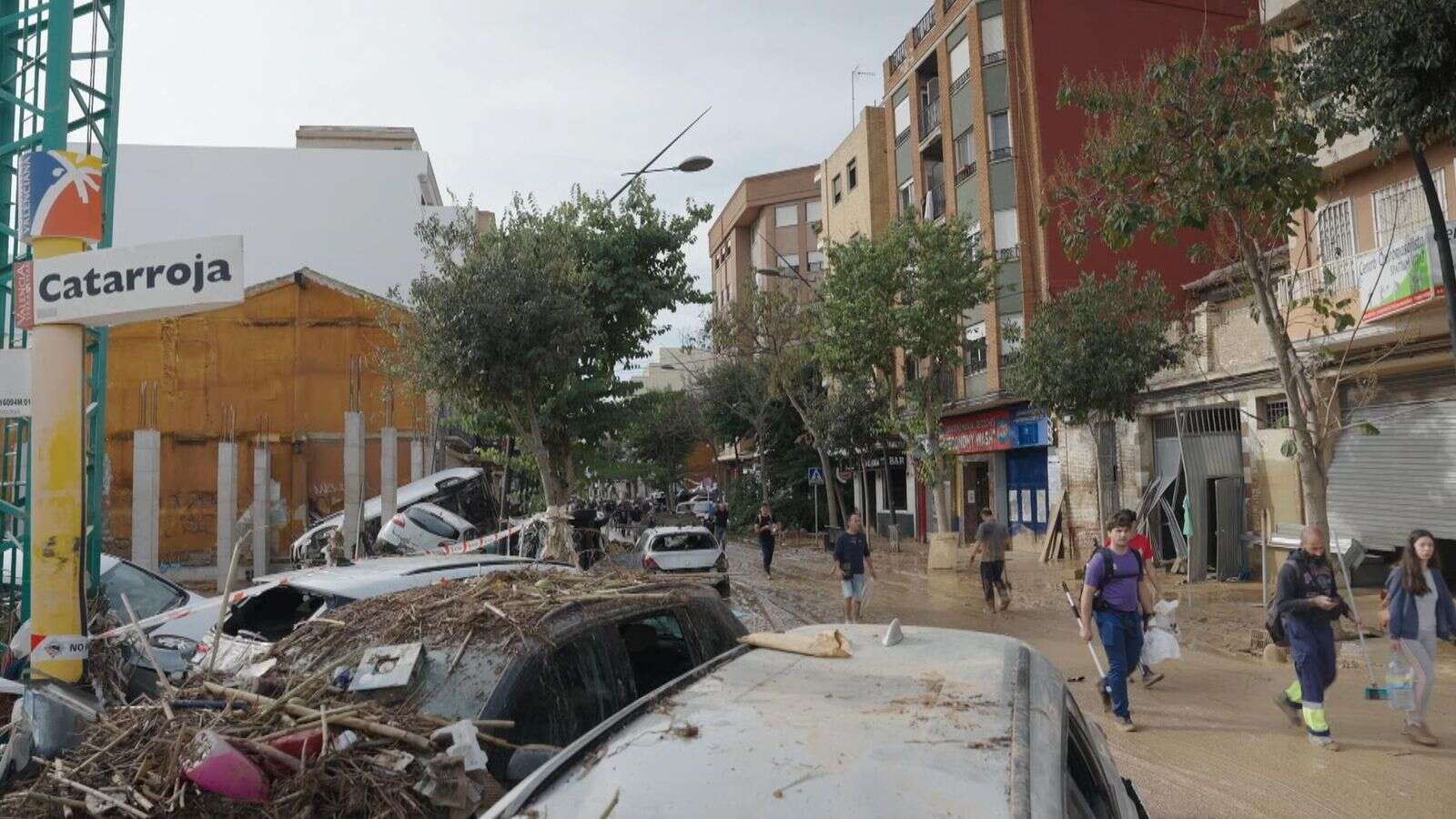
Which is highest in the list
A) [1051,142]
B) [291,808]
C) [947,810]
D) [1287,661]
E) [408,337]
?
[1051,142]

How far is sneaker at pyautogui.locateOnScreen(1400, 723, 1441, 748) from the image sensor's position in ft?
24.4

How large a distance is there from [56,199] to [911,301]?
19940mm

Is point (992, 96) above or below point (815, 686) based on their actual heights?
above

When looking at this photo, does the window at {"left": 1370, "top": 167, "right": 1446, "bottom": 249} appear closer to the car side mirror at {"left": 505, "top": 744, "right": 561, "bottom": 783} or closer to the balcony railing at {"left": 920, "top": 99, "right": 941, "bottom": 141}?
the car side mirror at {"left": 505, "top": 744, "right": 561, "bottom": 783}

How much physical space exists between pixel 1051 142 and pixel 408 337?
2046 cm

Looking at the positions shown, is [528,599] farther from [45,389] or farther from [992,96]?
[992,96]

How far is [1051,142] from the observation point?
28984 mm

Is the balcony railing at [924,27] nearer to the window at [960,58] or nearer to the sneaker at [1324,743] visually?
the window at [960,58]

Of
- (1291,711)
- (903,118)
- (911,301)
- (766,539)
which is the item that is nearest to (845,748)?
(1291,711)

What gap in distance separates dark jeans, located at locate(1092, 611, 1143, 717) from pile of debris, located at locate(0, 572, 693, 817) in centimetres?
558

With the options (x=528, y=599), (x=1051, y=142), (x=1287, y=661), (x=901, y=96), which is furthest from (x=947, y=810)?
(x=901, y=96)

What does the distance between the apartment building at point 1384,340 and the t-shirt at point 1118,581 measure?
757 cm

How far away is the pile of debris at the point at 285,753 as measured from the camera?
122 inches

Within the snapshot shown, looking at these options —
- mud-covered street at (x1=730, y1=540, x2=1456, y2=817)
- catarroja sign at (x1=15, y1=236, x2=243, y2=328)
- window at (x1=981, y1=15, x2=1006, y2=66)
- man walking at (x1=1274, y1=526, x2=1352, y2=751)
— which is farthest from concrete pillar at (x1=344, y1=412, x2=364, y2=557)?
window at (x1=981, y1=15, x2=1006, y2=66)
